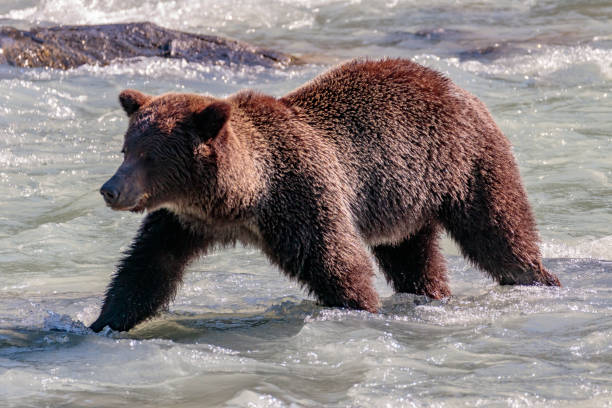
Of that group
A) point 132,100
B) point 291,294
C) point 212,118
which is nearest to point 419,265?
point 291,294

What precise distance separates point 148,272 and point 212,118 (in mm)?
1144

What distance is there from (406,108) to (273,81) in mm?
7664

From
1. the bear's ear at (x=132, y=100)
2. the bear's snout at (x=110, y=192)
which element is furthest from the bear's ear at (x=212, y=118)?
the bear's snout at (x=110, y=192)

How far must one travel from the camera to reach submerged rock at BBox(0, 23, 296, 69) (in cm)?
1425

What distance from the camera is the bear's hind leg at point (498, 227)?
6.86m

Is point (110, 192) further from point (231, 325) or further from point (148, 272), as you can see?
point (231, 325)

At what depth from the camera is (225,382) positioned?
202 inches

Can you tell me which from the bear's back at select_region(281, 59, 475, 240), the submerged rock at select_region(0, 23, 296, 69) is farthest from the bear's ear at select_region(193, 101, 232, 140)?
the submerged rock at select_region(0, 23, 296, 69)

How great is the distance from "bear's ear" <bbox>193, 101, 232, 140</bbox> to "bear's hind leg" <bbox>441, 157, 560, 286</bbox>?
201 centimetres

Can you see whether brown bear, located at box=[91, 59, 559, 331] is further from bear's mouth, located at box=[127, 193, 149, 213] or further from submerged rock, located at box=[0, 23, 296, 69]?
submerged rock, located at box=[0, 23, 296, 69]

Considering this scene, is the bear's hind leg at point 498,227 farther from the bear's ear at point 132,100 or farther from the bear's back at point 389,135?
the bear's ear at point 132,100

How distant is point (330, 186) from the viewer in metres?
6.18

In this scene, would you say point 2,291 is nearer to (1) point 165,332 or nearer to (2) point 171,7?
(1) point 165,332

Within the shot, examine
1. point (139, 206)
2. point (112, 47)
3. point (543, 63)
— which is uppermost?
point (112, 47)
